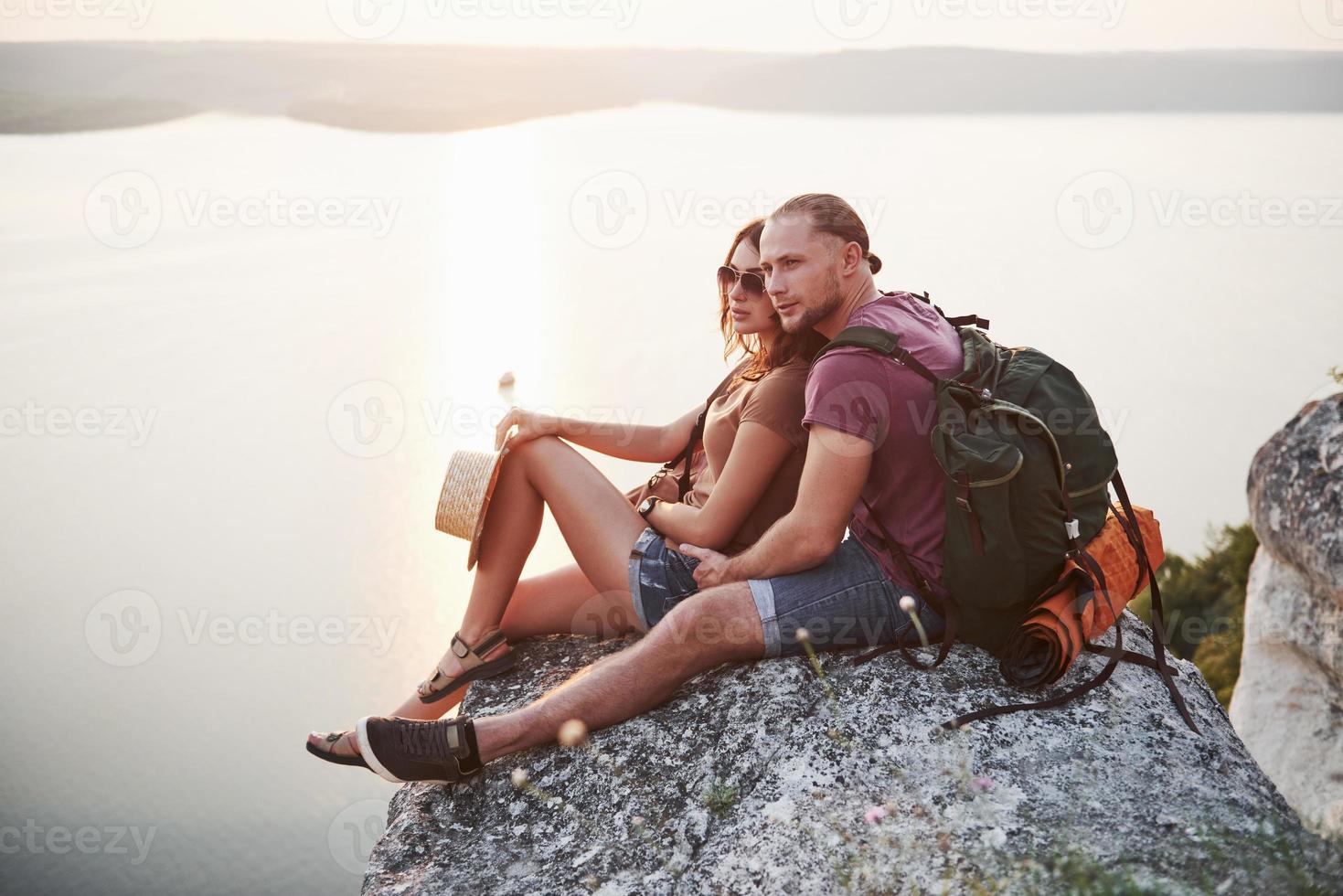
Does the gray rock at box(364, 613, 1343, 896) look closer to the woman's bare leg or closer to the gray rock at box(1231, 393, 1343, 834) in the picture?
the woman's bare leg

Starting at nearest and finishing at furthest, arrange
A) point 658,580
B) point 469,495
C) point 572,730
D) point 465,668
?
point 572,730
point 658,580
point 469,495
point 465,668

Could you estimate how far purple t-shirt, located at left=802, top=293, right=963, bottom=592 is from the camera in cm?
286

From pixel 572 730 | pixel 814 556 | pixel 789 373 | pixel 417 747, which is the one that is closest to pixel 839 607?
pixel 814 556

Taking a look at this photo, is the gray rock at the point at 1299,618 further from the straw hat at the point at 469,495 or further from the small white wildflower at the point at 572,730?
the straw hat at the point at 469,495

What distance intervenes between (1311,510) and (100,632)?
42.9ft

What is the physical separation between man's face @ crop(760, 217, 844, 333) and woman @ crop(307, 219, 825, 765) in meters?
0.17

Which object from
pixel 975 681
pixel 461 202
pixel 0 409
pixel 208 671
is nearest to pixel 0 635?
pixel 208 671

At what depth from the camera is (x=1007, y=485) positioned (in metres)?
2.73

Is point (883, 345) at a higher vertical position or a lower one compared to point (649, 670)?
higher

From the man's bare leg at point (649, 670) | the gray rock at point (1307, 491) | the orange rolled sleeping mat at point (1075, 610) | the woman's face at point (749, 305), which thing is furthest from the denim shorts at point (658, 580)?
the gray rock at point (1307, 491)

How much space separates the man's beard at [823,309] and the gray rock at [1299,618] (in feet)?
6.97

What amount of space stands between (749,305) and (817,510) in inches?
33.9

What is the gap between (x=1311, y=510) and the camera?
13.4 feet

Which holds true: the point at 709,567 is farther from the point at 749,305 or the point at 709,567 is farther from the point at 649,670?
the point at 749,305
